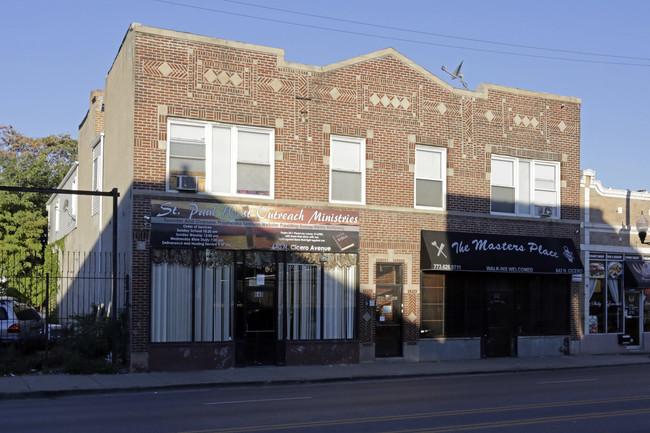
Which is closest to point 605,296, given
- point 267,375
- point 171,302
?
point 267,375

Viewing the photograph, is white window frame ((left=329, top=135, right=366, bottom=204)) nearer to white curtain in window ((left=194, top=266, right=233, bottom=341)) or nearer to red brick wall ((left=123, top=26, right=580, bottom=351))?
red brick wall ((left=123, top=26, right=580, bottom=351))

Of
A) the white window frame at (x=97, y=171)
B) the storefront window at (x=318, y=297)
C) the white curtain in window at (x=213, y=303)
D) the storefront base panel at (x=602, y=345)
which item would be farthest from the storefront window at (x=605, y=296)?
the white window frame at (x=97, y=171)

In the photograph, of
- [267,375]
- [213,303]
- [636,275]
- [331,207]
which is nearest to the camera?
[267,375]

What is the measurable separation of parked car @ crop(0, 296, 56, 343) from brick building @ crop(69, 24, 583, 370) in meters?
3.29

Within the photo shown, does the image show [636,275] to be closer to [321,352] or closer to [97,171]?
[321,352]

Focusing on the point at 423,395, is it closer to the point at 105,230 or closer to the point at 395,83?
the point at 395,83

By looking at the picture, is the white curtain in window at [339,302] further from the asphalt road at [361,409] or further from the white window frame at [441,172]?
the asphalt road at [361,409]

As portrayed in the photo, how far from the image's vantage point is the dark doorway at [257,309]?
19984mm

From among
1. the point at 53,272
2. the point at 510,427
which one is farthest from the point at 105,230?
the point at 510,427

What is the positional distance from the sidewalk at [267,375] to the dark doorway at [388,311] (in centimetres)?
43

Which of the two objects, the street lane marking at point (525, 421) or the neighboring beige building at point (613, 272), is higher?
the neighboring beige building at point (613, 272)

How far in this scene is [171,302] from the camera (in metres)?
19.1

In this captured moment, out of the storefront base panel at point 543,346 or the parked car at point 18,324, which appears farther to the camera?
the storefront base panel at point 543,346

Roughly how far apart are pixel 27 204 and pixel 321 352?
24008 millimetres
